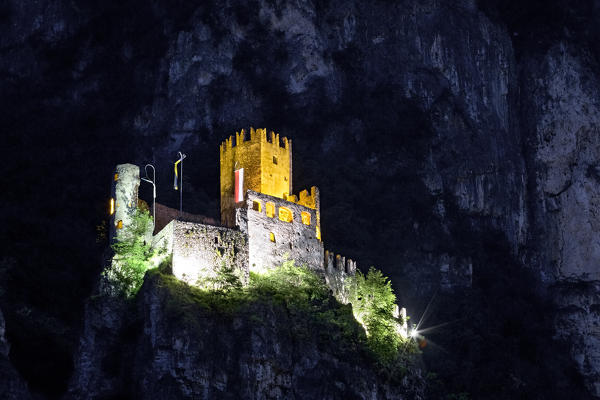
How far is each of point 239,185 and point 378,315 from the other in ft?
37.5

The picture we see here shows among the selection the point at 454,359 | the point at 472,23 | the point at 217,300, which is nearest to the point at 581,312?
the point at 454,359

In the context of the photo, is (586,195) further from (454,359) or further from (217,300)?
(217,300)

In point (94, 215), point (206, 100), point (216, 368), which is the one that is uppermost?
point (206, 100)

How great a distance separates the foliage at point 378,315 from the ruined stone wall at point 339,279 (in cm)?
45

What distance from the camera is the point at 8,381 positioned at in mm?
42375

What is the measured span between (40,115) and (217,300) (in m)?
40.0

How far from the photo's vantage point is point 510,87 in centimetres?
8575

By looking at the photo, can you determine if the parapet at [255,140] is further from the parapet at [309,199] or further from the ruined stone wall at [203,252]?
the ruined stone wall at [203,252]

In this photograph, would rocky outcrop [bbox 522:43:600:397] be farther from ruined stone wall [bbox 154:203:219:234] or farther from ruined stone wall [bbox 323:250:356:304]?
ruined stone wall [bbox 154:203:219:234]

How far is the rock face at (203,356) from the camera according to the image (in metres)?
42.6

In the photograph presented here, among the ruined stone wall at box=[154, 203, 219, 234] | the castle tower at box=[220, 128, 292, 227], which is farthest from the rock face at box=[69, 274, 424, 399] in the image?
the castle tower at box=[220, 128, 292, 227]

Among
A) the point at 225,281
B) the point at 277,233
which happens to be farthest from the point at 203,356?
the point at 277,233

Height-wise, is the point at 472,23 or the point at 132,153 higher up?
the point at 472,23

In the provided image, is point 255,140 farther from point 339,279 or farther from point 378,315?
point 378,315
